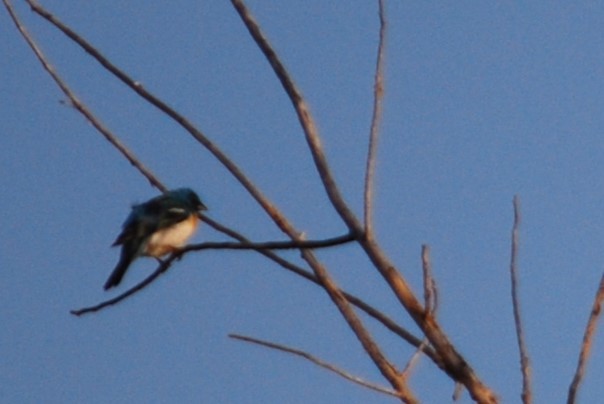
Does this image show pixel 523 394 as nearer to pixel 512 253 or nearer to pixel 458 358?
pixel 458 358

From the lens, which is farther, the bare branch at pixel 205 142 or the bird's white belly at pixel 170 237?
the bird's white belly at pixel 170 237

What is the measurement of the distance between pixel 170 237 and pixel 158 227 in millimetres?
143

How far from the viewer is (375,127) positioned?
3.07 metres

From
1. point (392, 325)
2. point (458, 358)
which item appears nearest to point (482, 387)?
point (458, 358)

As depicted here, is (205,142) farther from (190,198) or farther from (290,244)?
(190,198)

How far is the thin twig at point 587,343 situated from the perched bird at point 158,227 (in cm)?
566

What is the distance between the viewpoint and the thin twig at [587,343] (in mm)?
2551

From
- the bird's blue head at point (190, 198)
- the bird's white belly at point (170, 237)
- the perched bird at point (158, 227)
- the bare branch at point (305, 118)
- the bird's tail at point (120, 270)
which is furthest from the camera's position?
the bird's blue head at point (190, 198)

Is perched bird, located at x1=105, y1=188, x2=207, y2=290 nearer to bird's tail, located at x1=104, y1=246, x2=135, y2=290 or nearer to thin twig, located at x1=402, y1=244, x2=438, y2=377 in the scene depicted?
bird's tail, located at x1=104, y1=246, x2=135, y2=290

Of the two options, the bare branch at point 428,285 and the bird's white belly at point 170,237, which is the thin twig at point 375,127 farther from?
the bird's white belly at point 170,237

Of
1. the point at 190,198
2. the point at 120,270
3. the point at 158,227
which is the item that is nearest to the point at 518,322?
the point at 120,270

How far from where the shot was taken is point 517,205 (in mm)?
3350

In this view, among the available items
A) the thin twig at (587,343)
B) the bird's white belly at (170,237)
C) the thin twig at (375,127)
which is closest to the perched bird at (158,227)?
the bird's white belly at (170,237)

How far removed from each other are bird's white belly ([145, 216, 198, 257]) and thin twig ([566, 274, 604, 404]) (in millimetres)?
6116
